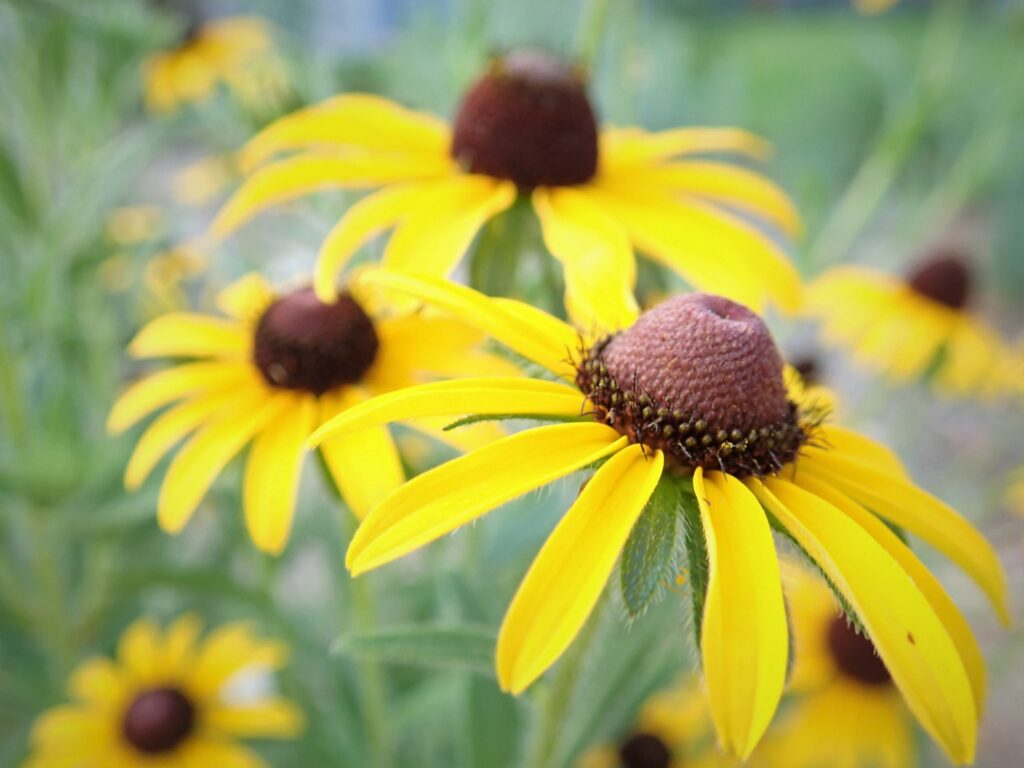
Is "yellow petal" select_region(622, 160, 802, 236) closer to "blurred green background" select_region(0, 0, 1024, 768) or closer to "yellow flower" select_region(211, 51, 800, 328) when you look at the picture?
"yellow flower" select_region(211, 51, 800, 328)

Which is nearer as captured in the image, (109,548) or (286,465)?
(286,465)

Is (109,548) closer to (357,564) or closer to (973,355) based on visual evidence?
(357,564)

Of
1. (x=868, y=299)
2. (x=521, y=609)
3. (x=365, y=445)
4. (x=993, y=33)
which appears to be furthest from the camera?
(x=993, y=33)

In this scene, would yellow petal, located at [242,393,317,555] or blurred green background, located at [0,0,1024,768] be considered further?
blurred green background, located at [0,0,1024,768]

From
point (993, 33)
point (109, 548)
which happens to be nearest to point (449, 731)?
point (109, 548)

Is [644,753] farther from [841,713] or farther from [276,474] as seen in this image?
[276,474]

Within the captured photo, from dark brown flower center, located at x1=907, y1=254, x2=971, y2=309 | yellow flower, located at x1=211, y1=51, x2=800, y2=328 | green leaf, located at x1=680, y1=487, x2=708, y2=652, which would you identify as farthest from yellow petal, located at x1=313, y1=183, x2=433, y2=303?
dark brown flower center, located at x1=907, y1=254, x2=971, y2=309
